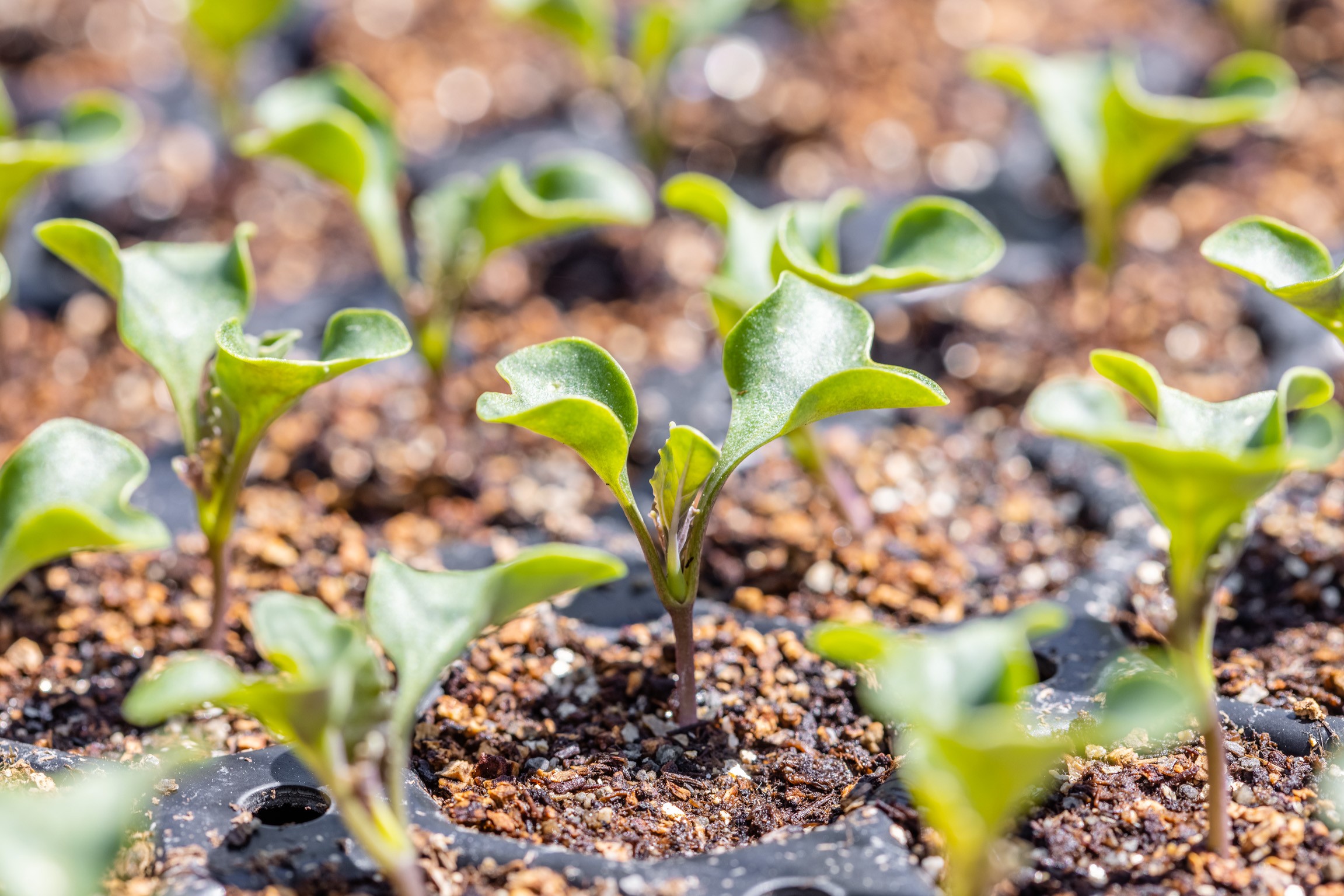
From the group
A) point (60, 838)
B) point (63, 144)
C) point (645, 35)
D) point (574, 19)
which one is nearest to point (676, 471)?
point (60, 838)

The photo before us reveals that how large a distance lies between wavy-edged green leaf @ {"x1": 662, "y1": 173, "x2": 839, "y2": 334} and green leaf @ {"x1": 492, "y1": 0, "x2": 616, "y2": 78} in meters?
0.70

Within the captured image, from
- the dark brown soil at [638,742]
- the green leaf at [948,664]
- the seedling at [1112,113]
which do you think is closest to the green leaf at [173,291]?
the dark brown soil at [638,742]

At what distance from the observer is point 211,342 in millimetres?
1060

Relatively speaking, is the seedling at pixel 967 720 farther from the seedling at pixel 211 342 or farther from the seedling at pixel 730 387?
the seedling at pixel 211 342

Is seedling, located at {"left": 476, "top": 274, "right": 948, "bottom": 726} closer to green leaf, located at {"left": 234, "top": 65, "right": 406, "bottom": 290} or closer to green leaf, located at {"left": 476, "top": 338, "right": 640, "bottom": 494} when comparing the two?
green leaf, located at {"left": 476, "top": 338, "right": 640, "bottom": 494}

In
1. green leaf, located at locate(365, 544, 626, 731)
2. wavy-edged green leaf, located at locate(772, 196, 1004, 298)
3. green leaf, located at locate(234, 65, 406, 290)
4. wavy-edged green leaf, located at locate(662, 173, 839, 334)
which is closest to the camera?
green leaf, located at locate(365, 544, 626, 731)

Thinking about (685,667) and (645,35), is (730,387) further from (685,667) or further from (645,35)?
(645,35)

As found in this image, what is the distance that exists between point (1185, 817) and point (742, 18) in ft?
5.94

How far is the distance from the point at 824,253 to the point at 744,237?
0.09 metres

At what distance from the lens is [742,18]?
7.66ft

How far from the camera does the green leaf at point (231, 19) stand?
1787mm

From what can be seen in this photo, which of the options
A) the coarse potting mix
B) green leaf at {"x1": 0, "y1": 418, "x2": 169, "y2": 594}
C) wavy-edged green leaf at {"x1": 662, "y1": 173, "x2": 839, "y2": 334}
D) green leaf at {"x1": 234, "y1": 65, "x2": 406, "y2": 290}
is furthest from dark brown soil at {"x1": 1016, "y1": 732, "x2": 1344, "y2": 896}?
green leaf at {"x1": 234, "y1": 65, "x2": 406, "y2": 290}

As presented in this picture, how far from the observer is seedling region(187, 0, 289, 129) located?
5.88 feet

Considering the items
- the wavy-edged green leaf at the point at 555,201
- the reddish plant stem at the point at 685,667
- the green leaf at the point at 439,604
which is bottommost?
the green leaf at the point at 439,604
